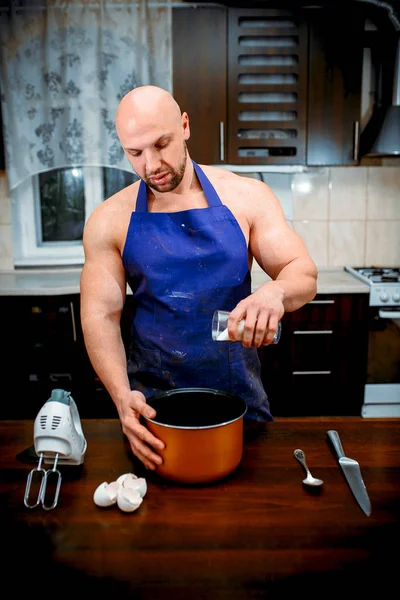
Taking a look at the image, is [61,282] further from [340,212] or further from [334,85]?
[334,85]

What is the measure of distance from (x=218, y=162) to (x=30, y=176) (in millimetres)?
1152

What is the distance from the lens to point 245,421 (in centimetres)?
144

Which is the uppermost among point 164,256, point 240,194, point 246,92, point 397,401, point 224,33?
point 224,33

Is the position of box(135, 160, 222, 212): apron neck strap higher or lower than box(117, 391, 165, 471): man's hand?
higher

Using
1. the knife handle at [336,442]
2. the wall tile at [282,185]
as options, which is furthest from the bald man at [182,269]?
the wall tile at [282,185]

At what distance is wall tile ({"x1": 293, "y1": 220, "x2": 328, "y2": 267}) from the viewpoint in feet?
12.0

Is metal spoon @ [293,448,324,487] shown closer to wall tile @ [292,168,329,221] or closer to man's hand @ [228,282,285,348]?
man's hand @ [228,282,285,348]

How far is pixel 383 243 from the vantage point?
3674 millimetres

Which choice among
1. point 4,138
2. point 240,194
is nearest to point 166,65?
point 4,138

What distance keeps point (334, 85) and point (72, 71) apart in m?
1.50

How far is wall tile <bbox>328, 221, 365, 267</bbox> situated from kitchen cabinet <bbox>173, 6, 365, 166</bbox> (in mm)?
506

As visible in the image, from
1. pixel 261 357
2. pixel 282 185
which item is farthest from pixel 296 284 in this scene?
pixel 282 185

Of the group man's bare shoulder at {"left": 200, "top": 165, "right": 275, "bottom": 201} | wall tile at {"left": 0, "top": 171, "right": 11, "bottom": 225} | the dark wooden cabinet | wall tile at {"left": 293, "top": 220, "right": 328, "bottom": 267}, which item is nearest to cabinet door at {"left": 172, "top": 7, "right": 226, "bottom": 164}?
wall tile at {"left": 293, "top": 220, "right": 328, "bottom": 267}

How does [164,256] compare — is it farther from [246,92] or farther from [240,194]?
[246,92]
